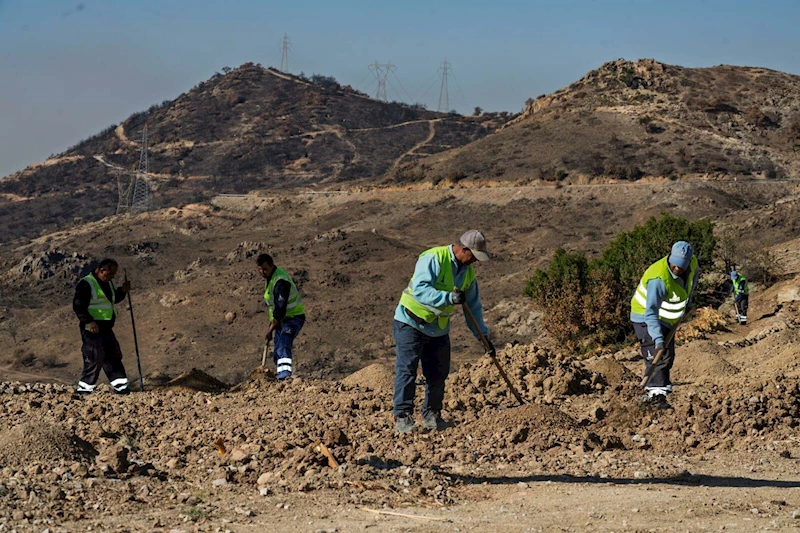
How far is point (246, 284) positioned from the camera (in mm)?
32188

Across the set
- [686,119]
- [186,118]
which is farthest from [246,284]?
[186,118]

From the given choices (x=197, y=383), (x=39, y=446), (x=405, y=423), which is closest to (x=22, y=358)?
(x=197, y=383)

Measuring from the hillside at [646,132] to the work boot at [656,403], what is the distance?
3908cm

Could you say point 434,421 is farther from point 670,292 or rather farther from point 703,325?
point 703,325

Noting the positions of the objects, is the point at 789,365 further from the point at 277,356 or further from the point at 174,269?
the point at 174,269

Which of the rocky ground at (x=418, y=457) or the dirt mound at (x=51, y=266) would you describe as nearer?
the rocky ground at (x=418, y=457)

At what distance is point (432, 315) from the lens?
23.9ft

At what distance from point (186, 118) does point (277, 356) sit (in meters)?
83.9

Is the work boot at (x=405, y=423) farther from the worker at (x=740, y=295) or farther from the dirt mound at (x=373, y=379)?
the worker at (x=740, y=295)

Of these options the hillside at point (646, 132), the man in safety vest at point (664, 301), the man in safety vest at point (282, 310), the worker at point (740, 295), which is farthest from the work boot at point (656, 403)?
the hillside at point (646, 132)

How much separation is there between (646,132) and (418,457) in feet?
162

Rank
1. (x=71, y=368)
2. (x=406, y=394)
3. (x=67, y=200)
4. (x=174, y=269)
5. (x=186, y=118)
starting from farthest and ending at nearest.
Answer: (x=186, y=118)
(x=67, y=200)
(x=174, y=269)
(x=71, y=368)
(x=406, y=394)

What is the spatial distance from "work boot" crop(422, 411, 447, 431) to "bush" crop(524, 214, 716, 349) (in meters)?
12.9

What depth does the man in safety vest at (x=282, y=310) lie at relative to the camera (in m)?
11.3
